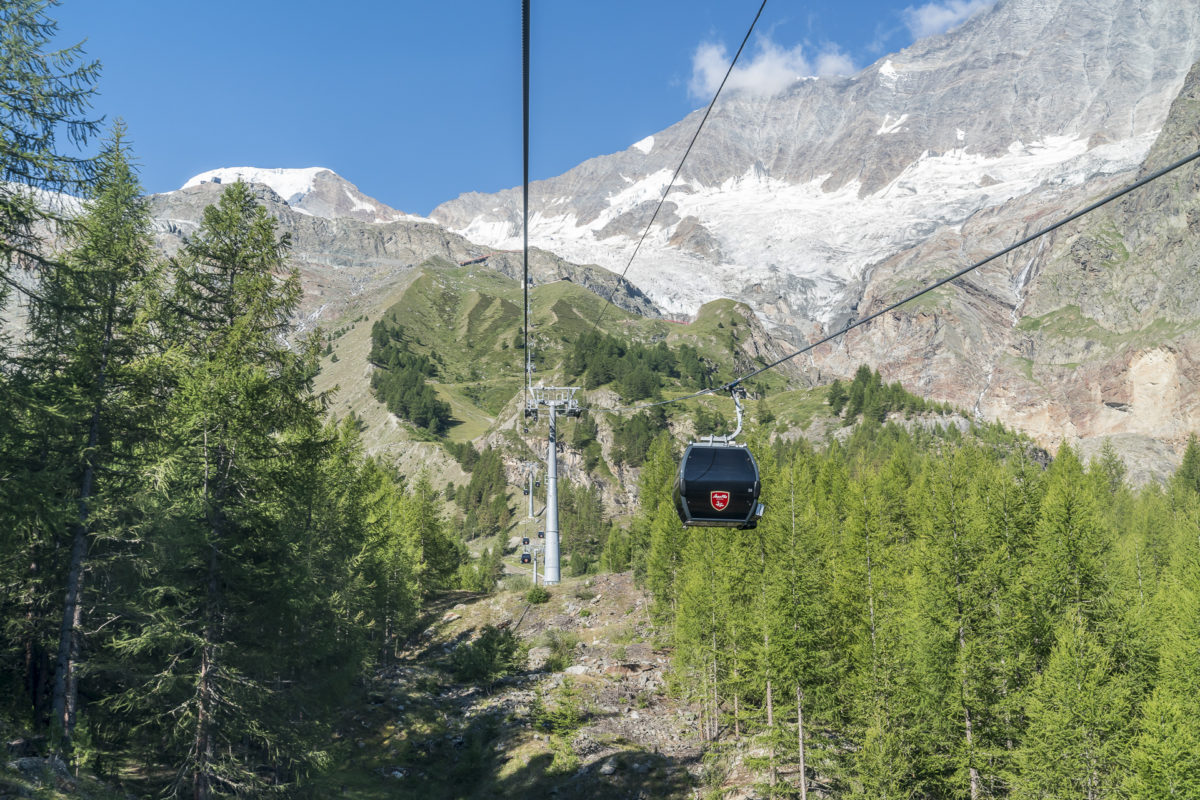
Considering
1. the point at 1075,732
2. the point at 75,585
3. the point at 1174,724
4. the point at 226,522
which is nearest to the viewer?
the point at 75,585

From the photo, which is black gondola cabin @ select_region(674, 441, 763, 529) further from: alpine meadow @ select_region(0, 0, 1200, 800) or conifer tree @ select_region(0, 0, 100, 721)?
conifer tree @ select_region(0, 0, 100, 721)

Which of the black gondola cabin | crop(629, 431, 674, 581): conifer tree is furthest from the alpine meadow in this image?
crop(629, 431, 674, 581): conifer tree

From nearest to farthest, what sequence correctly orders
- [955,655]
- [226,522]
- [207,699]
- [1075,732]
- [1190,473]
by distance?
[207,699]
[226,522]
[1075,732]
[955,655]
[1190,473]

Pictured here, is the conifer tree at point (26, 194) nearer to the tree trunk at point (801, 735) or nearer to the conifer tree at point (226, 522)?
the conifer tree at point (226, 522)

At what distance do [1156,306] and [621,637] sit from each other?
188 meters

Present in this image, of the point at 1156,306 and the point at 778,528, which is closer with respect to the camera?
the point at 778,528

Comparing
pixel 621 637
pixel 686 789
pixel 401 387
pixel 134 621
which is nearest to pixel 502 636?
pixel 621 637

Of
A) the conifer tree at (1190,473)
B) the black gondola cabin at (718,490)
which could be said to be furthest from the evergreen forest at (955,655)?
the conifer tree at (1190,473)

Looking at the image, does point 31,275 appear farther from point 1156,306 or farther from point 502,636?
point 1156,306

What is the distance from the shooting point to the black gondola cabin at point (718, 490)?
14820mm

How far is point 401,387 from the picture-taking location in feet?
550

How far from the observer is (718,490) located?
14820 mm

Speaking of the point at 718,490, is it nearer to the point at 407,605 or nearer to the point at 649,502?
the point at 407,605

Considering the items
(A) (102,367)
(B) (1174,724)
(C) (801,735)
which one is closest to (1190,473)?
(B) (1174,724)
